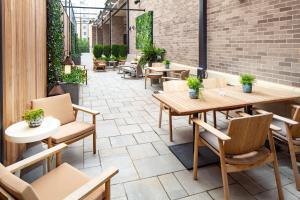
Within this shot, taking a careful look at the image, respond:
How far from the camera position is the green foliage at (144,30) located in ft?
33.1

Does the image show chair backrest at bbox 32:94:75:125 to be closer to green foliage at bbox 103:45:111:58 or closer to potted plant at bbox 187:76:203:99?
potted plant at bbox 187:76:203:99

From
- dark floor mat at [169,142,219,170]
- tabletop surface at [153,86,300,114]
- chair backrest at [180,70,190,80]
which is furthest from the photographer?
chair backrest at [180,70,190,80]

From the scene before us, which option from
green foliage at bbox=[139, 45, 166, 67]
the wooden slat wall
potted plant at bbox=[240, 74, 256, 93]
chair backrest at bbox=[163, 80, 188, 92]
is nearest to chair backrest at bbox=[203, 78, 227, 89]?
chair backrest at bbox=[163, 80, 188, 92]

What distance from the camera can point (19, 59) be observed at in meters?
2.68

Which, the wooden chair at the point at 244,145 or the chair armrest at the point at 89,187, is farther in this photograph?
the wooden chair at the point at 244,145

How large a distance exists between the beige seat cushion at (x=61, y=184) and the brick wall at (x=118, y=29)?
56.9 ft

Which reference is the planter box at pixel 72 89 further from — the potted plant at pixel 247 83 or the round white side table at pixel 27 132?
the potted plant at pixel 247 83

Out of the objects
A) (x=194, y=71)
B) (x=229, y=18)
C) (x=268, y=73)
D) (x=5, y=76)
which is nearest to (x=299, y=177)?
(x=268, y=73)

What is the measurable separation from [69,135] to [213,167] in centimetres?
159

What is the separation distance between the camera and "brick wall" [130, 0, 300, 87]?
3297mm

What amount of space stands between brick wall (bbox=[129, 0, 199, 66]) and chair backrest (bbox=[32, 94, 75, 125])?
3972mm

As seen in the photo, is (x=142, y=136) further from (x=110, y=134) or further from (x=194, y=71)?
(x=194, y=71)

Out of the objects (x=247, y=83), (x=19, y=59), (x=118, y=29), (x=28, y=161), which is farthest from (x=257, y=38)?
(x=118, y=29)

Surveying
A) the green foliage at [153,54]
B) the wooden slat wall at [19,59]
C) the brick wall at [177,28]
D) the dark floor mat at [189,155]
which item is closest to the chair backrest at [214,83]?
the dark floor mat at [189,155]
